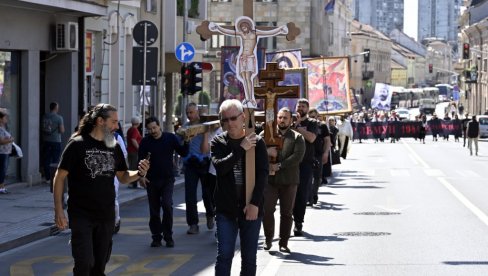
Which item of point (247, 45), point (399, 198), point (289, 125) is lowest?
point (399, 198)

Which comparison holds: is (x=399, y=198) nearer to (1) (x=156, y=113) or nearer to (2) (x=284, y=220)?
(2) (x=284, y=220)

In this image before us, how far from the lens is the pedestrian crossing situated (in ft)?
110

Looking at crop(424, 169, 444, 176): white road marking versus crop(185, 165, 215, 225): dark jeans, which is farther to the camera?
crop(424, 169, 444, 176): white road marking

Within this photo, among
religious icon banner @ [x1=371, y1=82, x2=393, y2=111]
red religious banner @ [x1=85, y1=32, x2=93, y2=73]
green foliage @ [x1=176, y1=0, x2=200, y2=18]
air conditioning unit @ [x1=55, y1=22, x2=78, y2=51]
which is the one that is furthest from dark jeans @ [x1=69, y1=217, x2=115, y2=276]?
religious icon banner @ [x1=371, y1=82, x2=393, y2=111]

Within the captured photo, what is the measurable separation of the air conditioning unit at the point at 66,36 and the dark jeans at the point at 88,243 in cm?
1676

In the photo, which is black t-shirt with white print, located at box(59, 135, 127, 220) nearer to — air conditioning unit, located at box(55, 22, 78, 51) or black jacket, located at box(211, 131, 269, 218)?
black jacket, located at box(211, 131, 269, 218)

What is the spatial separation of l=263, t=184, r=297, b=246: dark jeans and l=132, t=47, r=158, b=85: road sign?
427 inches

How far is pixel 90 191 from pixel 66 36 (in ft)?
55.6

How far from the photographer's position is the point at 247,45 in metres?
14.1

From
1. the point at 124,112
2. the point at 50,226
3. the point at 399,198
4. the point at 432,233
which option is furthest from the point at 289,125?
the point at 124,112

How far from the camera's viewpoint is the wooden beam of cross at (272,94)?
44.7 ft

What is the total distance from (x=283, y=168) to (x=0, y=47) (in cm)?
1110

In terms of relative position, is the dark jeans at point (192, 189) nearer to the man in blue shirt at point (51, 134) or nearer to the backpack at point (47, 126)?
the man in blue shirt at point (51, 134)

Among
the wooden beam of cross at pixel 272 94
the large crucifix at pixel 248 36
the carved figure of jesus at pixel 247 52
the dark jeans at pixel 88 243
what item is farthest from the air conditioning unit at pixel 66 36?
the dark jeans at pixel 88 243
